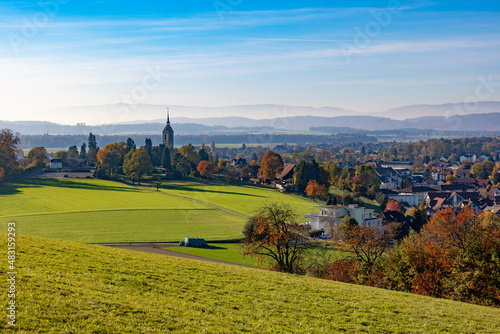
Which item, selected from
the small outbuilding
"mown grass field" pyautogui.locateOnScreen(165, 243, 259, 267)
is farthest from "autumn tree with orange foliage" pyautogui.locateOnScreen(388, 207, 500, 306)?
the small outbuilding

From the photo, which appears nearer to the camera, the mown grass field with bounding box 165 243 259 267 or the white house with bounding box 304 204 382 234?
the mown grass field with bounding box 165 243 259 267

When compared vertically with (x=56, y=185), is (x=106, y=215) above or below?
below

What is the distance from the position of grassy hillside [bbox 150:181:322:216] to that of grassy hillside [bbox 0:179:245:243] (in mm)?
4895

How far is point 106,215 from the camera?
64688mm

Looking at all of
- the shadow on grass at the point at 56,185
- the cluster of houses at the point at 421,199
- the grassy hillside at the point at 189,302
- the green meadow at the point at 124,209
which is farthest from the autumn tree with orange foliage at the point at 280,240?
the shadow on grass at the point at 56,185

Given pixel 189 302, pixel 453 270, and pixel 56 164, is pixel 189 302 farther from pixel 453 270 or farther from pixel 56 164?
pixel 56 164

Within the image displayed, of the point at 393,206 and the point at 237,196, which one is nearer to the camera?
the point at 393,206

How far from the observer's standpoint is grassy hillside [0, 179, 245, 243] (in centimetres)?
5347

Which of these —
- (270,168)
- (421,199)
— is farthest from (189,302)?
(421,199)

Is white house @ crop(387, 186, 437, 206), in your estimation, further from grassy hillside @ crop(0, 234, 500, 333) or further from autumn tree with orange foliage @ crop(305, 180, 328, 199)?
grassy hillside @ crop(0, 234, 500, 333)

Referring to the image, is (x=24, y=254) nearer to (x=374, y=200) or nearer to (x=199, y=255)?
(x=199, y=255)

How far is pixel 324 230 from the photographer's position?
65875mm

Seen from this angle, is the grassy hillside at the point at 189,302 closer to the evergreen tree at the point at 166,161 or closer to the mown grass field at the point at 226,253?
the mown grass field at the point at 226,253

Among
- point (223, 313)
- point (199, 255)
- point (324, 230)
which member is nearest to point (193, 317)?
point (223, 313)
